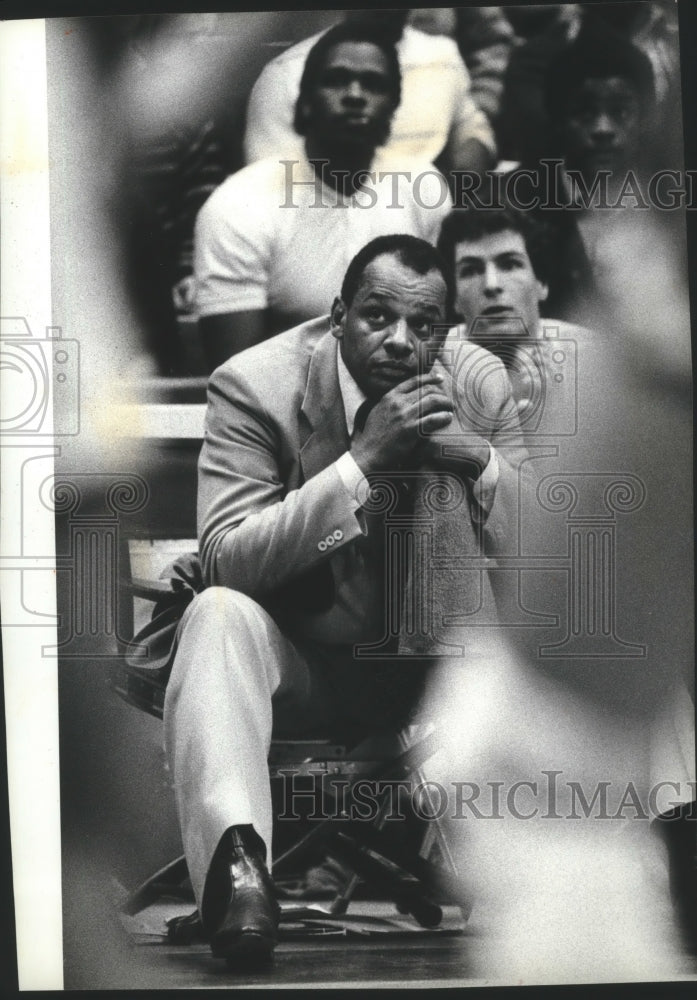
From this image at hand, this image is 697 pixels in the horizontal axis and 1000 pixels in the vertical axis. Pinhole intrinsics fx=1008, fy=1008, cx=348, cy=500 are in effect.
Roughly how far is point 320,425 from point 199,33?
0.92 m

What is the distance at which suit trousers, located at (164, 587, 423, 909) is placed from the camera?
2.17 meters

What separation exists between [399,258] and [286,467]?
52 cm

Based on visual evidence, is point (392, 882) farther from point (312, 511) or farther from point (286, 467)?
point (286, 467)

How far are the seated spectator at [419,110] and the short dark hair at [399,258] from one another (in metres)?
0.20

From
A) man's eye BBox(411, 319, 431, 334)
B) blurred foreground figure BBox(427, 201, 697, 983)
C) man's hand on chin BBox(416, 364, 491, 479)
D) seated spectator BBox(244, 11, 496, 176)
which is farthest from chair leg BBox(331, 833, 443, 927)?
seated spectator BBox(244, 11, 496, 176)

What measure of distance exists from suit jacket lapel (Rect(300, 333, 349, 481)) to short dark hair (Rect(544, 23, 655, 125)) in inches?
29.2

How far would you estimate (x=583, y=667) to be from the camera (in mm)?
2232

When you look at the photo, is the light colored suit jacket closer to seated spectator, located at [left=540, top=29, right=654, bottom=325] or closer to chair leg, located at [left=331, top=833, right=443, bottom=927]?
seated spectator, located at [left=540, top=29, right=654, bottom=325]

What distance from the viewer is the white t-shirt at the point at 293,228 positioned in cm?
223

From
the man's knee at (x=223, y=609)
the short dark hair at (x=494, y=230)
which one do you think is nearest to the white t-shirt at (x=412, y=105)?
the short dark hair at (x=494, y=230)

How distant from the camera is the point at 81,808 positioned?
2234 millimetres

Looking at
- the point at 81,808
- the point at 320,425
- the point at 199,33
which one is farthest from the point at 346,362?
the point at 81,808

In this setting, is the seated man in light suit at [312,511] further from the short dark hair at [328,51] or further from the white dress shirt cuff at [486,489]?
the short dark hair at [328,51]

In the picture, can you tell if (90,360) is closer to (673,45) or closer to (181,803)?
(181,803)
